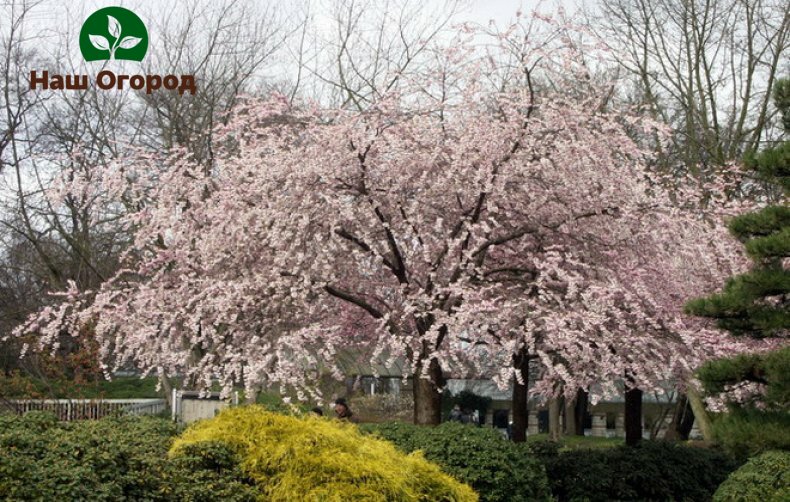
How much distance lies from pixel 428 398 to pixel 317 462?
489 centimetres

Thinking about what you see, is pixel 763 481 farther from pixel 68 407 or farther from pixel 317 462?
pixel 68 407

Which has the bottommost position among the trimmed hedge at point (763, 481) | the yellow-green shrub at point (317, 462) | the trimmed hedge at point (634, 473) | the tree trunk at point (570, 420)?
the tree trunk at point (570, 420)

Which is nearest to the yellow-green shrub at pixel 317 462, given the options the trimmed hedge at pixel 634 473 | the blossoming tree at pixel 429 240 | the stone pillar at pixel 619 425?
the blossoming tree at pixel 429 240

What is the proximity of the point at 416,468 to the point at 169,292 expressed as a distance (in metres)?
4.86

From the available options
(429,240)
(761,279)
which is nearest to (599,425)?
(429,240)

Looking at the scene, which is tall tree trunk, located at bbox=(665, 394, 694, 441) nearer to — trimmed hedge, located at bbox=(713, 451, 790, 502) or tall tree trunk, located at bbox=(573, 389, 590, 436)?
tall tree trunk, located at bbox=(573, 389, 590, 436)

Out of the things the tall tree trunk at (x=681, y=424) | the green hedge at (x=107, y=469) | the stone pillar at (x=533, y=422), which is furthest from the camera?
the stone pillar at (x=533, y=422)

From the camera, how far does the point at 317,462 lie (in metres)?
7.70

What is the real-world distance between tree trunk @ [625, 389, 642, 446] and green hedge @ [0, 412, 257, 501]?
11872mm

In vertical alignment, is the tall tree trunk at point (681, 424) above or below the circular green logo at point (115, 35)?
below

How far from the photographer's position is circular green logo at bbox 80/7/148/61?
66.8 ft

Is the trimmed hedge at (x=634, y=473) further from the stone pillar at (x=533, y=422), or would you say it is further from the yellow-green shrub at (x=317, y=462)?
the stone pillar at (x=533, y=422)

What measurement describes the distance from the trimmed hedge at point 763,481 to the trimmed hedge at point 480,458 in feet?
6.83

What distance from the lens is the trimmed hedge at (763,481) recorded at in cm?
1002
